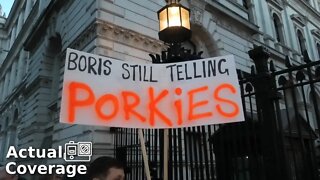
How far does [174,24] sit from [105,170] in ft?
7.01

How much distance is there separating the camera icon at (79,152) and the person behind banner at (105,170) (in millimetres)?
5310

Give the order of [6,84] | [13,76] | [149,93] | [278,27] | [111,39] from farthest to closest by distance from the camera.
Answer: [6,84] < [13,76] < [278,27] < [111,39] < [149,93]

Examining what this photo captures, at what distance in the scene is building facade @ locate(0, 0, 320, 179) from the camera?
9.00 metres

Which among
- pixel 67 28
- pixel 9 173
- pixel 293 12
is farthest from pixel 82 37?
pixel 293 12

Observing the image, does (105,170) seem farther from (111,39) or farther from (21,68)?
(21,68)

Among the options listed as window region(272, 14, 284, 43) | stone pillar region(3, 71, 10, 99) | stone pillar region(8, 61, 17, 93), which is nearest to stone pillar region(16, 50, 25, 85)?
stone pillar region(8, 61, 17, 93)

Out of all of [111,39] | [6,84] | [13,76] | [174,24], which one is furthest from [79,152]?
[6,84]

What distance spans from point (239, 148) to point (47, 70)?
40.4 feet

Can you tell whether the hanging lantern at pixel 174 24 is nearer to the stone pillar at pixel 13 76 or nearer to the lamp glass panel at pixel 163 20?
the lamp glass panel at pixel 163 20

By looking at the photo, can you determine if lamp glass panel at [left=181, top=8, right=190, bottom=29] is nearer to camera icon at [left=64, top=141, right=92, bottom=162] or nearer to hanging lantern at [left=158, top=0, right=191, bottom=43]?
hanging lantern at [left=158, top=0, right=191, bottom=43]

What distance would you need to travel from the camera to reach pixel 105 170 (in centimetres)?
238

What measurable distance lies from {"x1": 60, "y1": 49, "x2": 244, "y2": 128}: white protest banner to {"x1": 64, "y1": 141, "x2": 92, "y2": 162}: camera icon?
4.81 meters

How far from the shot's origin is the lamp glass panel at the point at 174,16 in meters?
3.85

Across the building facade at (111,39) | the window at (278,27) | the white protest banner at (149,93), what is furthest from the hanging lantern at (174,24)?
the window at (278,27)
